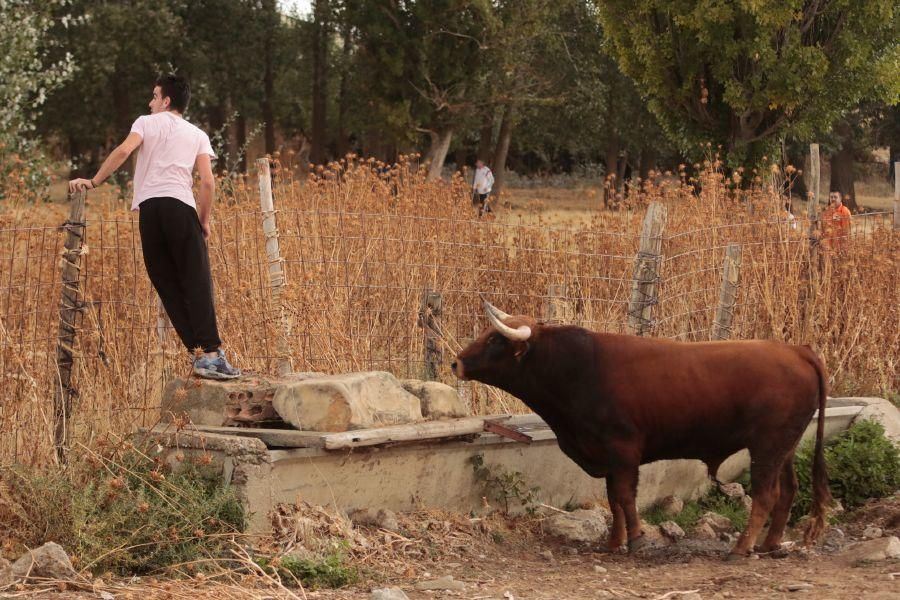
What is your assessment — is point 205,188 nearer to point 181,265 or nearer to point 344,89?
point 181,265

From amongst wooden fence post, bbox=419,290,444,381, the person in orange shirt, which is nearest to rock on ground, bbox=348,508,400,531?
wooden fence post, bbox=419,290,444,381

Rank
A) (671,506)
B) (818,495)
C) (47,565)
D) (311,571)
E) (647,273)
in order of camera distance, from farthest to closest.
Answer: (647,273), (671,506), (818,495), (311,571), (47,565)

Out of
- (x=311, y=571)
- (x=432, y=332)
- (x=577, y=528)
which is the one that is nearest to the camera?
(x=311, y=571)

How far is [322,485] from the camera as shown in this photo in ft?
24.9

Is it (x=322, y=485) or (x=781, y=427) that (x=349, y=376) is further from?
(x=781, y=427)

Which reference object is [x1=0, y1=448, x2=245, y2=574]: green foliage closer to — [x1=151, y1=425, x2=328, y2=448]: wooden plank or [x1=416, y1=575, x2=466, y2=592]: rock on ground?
[x1=151, y1=425, x2=328, y2=448]: wooden plank

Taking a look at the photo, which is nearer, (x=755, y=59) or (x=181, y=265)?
Answer: (x=181, y=265)

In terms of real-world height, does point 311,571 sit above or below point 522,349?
below

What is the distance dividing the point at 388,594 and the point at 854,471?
4.72 metres

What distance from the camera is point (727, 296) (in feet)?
35.2

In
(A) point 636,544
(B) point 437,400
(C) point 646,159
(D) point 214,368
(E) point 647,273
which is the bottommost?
(A) point 636,544

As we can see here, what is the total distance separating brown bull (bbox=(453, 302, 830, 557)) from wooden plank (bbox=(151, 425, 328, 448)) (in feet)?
3.40

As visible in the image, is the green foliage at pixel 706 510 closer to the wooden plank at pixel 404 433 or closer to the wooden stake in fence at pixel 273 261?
the wooden plank at pixel 404 433

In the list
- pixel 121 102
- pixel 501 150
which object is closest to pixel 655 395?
pixel 501 150
